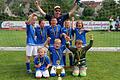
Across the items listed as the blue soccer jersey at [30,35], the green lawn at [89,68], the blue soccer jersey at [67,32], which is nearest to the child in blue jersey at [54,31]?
the blue soccer jersey at [67,32]

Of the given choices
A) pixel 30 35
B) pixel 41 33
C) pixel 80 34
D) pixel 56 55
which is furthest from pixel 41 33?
pixel 80 34

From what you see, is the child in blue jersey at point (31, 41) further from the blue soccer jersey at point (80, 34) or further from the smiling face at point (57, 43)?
the blue soccer jersey at point (80, 34)

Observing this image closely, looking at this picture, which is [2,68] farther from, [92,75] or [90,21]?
[90,21]

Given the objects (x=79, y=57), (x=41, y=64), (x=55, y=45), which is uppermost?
(x=55, y=45)

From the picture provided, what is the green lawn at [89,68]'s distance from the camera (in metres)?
8.49

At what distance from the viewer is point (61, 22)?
923 cm

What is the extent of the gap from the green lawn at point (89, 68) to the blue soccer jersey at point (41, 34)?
38.7 inches

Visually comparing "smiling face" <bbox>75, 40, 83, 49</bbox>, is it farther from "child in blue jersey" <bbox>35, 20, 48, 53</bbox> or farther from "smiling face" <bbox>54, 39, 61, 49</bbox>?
"child in blue jersey" <bbox>35, 20, 48, 53</bbox>

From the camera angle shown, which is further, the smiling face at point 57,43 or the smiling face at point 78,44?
the smiling face at point 78,44

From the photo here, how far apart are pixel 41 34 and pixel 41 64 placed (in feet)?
3.31

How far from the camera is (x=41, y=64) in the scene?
8.47 metres

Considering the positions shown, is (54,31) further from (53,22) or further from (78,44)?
(78,44)

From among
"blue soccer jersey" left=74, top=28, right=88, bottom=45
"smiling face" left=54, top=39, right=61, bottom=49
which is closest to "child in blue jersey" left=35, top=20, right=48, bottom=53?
"smiling face" left=54, top=39, right=61, bottom=49

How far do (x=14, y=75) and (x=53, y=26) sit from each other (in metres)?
1.68
